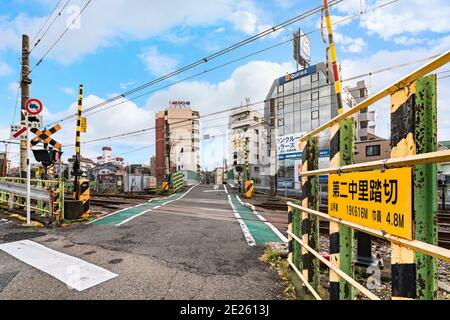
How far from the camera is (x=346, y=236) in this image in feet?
7.41

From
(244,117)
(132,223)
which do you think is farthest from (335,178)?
(244,117)

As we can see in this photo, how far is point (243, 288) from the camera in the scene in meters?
3.12

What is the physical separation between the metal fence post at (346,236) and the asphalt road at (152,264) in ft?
3.22

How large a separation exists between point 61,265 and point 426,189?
15.5ft

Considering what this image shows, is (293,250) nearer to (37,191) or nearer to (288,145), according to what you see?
(37,191)

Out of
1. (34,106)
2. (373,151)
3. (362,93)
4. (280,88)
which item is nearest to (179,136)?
(280,88)

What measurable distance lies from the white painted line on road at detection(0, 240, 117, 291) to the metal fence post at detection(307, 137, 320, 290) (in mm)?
2703

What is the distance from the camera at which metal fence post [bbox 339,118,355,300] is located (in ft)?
7.30

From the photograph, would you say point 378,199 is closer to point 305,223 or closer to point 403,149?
point 403,149

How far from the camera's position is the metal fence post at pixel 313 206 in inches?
117

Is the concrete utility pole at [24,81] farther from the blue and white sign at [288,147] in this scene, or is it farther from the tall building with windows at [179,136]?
the tall building with windows at [179,136]

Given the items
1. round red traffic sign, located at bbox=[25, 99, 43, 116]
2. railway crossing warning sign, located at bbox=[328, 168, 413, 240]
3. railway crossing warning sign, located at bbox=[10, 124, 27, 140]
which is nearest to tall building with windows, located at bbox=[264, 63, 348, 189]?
round red traffic sign, located at bbox=[25, 99, 43, 116]

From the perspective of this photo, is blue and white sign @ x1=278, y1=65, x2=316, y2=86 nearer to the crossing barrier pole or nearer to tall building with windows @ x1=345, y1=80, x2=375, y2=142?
tall building with windows @ x1=345, y1=80, x2=375, y2=142

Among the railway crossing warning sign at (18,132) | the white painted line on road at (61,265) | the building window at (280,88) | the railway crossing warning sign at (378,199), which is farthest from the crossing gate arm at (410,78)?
the building window at (280,88)
